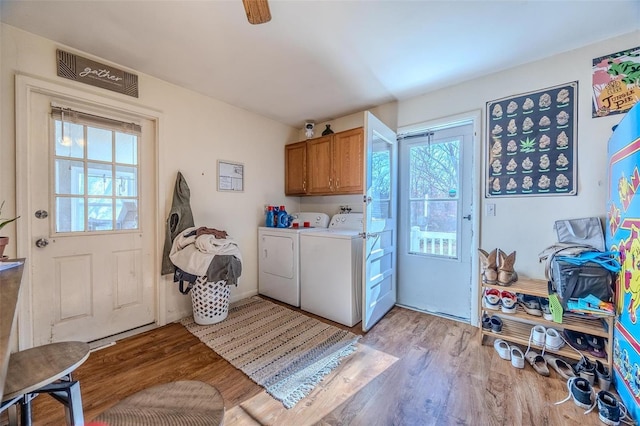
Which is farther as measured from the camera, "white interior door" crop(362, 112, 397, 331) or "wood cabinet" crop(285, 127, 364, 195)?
"wood cabinet" crop(285, 127, 364, 195)

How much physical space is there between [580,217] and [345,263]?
1901 millimetres

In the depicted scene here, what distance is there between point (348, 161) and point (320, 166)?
0.43 metres

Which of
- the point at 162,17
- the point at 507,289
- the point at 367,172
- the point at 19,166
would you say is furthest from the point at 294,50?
the point at 507,289

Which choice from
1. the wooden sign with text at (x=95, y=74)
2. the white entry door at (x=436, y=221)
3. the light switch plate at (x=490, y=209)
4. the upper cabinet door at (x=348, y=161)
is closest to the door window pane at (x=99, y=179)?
the wooden sign with text at (x=95, y=74)

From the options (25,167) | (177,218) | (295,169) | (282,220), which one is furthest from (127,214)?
(295,169)

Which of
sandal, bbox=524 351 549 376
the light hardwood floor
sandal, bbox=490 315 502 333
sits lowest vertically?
the light hardwood floor

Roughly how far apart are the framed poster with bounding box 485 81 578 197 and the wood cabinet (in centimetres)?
128

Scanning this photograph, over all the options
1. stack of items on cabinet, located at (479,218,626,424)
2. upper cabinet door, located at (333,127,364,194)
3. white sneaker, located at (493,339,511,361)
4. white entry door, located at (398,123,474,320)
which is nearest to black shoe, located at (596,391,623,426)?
stack of items on cabinet, located at (479,218,626,424)

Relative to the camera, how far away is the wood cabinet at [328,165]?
115 inches

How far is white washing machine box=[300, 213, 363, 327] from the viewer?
2430 mm

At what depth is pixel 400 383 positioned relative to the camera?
1.66 metres

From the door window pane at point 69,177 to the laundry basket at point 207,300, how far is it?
1.25 meters

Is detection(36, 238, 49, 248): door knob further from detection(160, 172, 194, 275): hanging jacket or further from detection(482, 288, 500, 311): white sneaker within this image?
detection(482, 288, 500, 311): white sneaker

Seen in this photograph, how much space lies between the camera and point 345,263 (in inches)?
95.9
